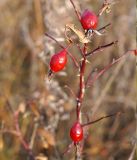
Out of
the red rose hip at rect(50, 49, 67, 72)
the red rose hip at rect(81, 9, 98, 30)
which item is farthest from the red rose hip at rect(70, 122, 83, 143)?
the red rose hip at rect(81, 9, 98, 30)

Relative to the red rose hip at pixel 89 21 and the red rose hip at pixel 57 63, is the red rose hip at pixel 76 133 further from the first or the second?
the red rose hip at pixel 89 21

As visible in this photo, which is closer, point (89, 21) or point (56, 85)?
point (89, 21)

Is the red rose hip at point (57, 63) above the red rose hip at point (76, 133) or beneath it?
above

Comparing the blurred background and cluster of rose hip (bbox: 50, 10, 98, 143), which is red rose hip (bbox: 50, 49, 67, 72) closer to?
cluster of rose hip (bbox: 50, 10, 98, 143)

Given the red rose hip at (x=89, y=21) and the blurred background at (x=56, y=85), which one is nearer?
the red rose hip at (x=89, y=21)

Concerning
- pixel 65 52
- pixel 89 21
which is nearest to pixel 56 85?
pixel 65 52

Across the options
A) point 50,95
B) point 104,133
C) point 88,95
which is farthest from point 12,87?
point 50,95

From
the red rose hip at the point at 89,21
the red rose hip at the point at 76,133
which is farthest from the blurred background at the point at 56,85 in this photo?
the red rose hip at the point at 89,21

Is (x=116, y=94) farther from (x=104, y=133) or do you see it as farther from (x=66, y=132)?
(x=66, y=132)

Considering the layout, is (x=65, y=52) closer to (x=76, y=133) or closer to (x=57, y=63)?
(x=57, y=63)
